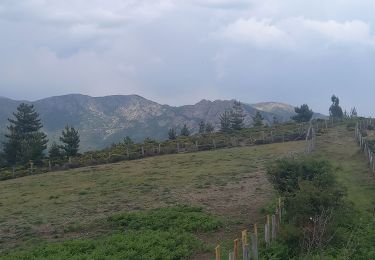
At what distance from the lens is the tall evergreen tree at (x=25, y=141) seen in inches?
2473

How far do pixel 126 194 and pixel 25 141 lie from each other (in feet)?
127

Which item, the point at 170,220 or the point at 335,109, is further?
the point at 335,109

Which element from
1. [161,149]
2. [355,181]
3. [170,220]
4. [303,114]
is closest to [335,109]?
[303,114]

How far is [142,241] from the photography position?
20.0 meters

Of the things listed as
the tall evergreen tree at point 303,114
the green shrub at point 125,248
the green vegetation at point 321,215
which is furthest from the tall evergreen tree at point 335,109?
the green shrub at point 125,248

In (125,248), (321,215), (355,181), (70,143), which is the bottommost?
(125,248)

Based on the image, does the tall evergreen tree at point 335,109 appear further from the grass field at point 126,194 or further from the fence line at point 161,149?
the grass field at point 126,194

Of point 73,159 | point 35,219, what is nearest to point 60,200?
point 35,219

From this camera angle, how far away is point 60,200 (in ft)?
108

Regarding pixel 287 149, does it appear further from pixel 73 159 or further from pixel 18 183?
pixel 18 183

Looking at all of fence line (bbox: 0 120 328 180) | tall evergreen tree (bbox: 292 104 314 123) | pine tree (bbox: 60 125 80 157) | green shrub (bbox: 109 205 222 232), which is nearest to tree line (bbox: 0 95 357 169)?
pine tree (bbox: 60 125 80 157)

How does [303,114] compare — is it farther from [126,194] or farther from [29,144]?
[126,194]

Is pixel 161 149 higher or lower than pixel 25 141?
lower

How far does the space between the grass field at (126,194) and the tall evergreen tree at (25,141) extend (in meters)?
14.3
